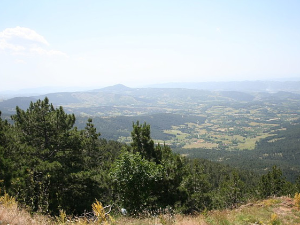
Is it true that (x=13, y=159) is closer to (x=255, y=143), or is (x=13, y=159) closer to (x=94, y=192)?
(x=94, y=192)

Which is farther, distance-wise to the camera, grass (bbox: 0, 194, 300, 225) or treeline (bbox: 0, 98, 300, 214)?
treeline (bbox: 0, 98, 300, 214)

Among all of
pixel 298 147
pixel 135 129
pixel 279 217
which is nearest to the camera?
pixel 279 217

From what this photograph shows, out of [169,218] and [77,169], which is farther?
[77,169]

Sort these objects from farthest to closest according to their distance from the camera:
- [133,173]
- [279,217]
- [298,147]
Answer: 1. [298,147]
2. [133,173]
3. [279,217]

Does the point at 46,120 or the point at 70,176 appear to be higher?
the point at 46,120

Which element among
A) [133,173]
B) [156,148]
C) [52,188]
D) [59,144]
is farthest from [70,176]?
[156,148]

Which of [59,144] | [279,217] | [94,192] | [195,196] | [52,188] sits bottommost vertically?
[195,196]

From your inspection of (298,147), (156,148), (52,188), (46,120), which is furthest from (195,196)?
(298,147)

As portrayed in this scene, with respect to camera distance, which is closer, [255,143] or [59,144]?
[59,144]

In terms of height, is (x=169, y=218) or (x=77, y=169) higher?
(x=169, y=218)

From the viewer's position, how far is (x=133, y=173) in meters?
11.5

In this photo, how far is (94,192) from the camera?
16156 millimetres

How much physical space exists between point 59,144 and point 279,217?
14.7m

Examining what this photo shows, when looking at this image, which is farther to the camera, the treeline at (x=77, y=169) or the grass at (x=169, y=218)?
the treeline at (x=77, y=169)
